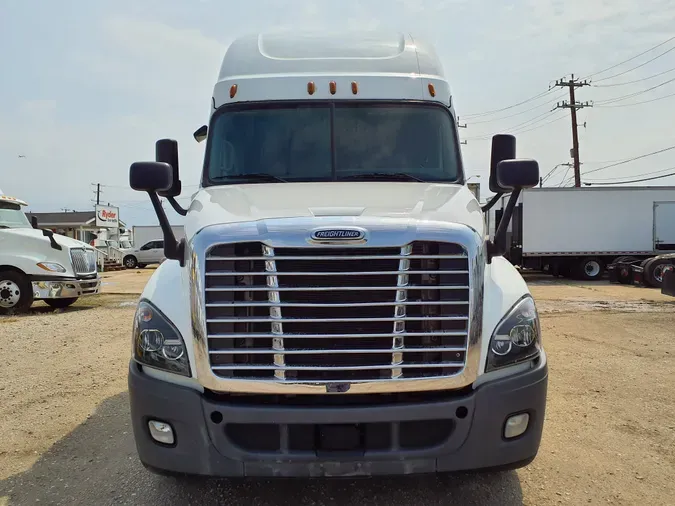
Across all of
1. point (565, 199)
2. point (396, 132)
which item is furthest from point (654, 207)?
point (396, 132)

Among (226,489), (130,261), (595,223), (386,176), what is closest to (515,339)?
(386,176)

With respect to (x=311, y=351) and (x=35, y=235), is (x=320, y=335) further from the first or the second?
(x=35, y=235)

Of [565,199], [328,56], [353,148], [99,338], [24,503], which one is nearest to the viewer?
[24,503]

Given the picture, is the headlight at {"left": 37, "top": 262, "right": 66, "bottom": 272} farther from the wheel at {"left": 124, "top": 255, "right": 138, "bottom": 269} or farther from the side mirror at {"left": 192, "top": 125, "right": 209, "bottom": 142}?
the wheel at {"left": 124, "top": 255, "right": 138, "bottom": 269}

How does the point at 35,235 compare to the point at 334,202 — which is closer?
the point at 334,202

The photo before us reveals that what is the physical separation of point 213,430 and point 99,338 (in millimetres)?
6897

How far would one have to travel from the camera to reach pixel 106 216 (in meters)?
40.8

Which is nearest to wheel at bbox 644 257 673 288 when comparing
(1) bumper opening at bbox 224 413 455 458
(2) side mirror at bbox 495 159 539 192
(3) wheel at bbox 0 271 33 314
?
(2) side mirror at bbox 495 159 539 192

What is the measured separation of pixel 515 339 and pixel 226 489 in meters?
2.07

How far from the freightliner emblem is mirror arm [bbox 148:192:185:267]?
960 mm

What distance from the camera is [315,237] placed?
2.78 metres

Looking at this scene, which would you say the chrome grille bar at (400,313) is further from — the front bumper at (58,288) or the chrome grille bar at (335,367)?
the front bumper at (58,288)

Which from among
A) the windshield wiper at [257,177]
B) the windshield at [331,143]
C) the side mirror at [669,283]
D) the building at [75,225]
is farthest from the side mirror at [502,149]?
the building at [75,225]

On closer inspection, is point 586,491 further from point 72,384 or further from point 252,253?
point 72,384
